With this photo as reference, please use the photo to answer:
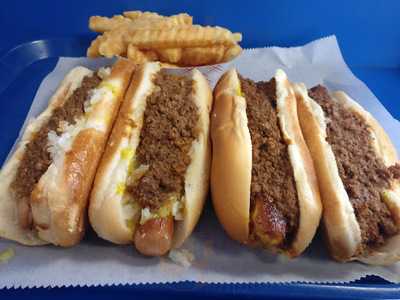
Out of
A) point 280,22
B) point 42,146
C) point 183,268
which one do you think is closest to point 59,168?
point 42,146

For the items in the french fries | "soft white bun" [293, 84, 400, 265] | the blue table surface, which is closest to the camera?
"soft white bun" [293, 84, 400, 265]

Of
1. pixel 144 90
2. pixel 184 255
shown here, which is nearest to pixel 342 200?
pixel 184 255

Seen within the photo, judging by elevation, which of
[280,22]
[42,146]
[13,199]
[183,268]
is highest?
[280,22]

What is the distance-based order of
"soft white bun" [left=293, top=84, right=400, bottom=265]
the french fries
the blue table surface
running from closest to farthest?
"soft white bun" [left=293, top=84, right=400, bottom=265] → the french fries → the blue table surface

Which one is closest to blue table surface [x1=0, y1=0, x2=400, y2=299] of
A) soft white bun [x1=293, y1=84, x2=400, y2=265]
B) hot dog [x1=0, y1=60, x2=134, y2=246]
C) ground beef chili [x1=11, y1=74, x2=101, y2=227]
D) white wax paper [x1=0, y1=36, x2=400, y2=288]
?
ground beef chili [x1=11, y1=74, x2=101, y2=227]

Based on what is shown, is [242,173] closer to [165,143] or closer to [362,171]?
[165,143]

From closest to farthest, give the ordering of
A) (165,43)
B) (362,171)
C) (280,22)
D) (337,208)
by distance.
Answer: (337,208), (362,171), (165,43), (280,22)

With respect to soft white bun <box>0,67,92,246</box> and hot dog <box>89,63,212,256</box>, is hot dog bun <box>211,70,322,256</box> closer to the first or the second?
hot dog <box>89,63,212,256</box>
